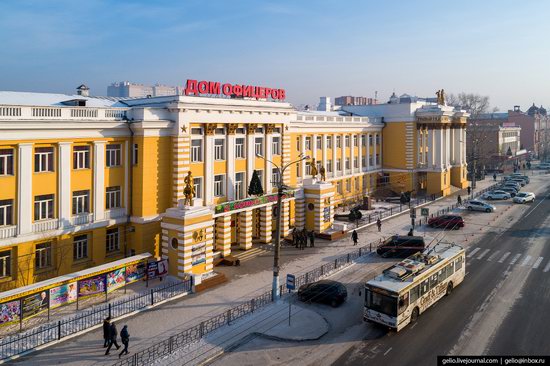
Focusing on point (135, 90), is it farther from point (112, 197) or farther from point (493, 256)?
point (493, 256)

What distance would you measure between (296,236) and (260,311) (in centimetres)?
1650

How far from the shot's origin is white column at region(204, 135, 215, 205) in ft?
134

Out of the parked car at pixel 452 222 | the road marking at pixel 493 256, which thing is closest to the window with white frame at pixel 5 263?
the road marking at pixel 493 256

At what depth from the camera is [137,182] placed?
37250 millimetres

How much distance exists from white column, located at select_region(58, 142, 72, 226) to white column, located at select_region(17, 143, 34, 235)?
2.04 metres

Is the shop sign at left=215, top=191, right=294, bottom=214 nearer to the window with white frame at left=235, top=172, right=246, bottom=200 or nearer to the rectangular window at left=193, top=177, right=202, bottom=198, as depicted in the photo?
the window with white frame at left=235, top=172, right=246, bottom=200

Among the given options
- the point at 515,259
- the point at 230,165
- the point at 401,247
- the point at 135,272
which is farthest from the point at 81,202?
the point at 515,259

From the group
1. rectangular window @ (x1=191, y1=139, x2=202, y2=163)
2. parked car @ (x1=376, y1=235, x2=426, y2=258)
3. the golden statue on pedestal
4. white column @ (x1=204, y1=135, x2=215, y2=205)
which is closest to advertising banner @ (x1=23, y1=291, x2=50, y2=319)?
the golden statue on pedestal

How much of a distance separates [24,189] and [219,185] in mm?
16705

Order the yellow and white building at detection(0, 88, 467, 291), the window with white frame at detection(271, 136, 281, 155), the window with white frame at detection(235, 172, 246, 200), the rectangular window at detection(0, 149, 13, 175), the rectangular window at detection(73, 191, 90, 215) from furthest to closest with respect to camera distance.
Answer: the window with white frame at detection(271, 136, 281, 155), the window with white frame at detection(235, 172, 246, 200), the rectangular window at detection(73, 191, 90, 215), the yellow and white building at detection(0, 88, 467, 291), the rectangular window at detection(0, 149, 13, 175)

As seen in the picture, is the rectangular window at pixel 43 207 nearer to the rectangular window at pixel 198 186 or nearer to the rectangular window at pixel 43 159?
the rectangular window at pixel 43 159

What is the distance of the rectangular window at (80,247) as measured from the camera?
111ft

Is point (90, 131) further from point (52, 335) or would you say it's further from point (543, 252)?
point (543, 252)

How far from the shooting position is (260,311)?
28891mm
